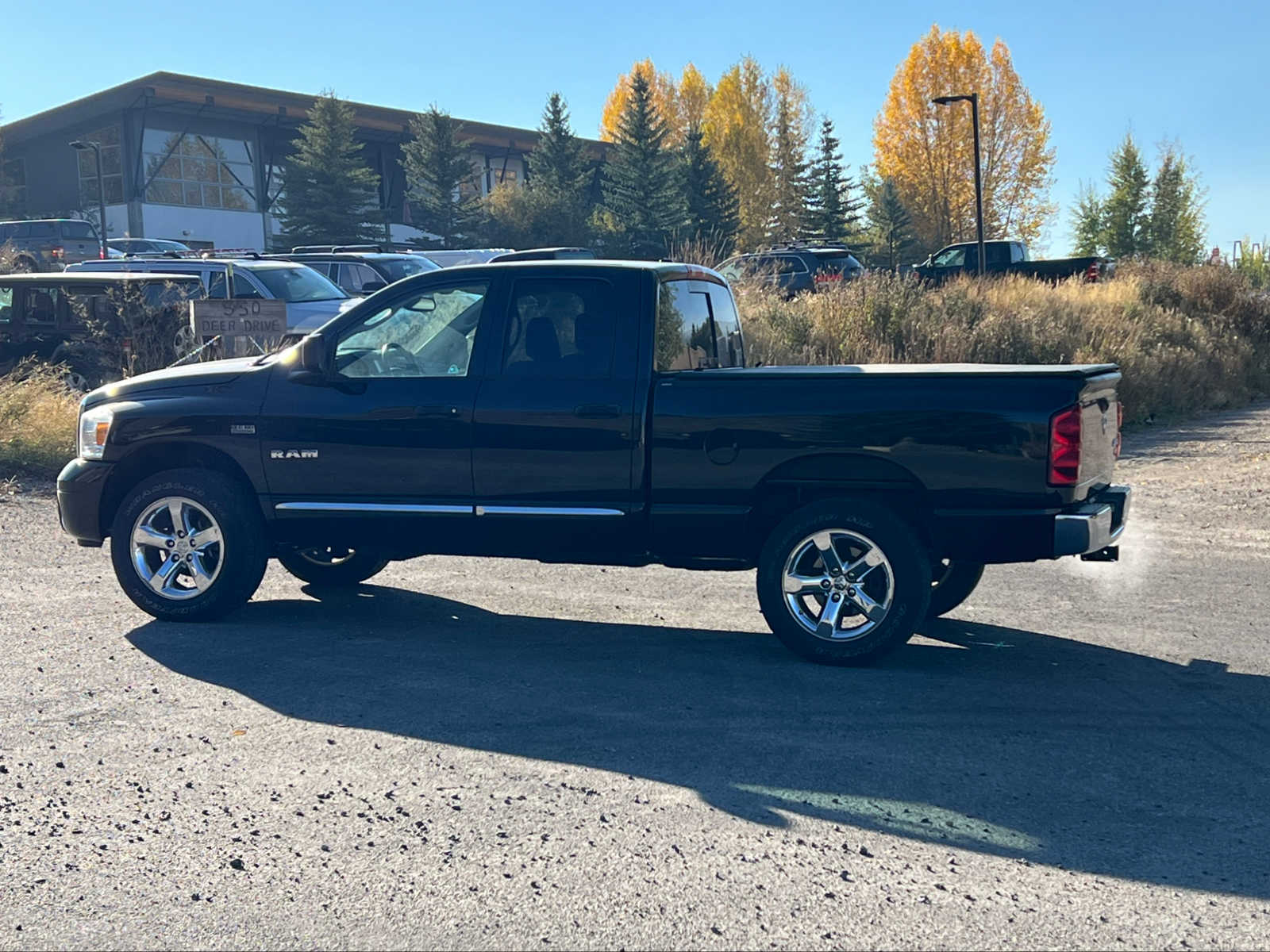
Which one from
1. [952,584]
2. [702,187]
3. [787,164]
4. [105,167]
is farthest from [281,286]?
[787,164]

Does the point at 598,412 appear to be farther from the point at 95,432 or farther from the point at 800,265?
the point at 800,265

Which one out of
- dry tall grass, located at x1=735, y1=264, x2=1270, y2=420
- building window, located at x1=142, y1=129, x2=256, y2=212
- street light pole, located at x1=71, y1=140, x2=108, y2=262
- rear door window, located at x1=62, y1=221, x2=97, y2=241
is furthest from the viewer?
building window, located at x1=142, y1=129, x2=256, y2=212

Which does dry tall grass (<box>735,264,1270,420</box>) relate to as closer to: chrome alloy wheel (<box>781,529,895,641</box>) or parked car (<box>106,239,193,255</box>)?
chrome alloy wheel (<box>781,529,895,641</box>)

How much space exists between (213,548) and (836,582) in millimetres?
3397

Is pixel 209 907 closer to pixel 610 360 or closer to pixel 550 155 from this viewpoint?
pixel 610 360

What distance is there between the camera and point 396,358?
23.5ft

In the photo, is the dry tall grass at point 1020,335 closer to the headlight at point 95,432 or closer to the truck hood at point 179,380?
the truck hood at point 179,380

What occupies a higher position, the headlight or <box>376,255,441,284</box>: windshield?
<box>376,255,441,284</box>: windshield

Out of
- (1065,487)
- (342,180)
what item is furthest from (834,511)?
(342,180)

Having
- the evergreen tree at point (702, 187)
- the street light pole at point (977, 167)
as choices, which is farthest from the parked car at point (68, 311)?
the evergreen tree at point (702, 187)

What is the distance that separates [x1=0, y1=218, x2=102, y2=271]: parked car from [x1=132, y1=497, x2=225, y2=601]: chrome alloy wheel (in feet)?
120

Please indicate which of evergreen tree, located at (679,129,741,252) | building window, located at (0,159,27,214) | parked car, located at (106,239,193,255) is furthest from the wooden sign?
building window, located at (0,159,27,214)

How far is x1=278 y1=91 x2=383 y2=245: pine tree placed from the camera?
5491cm

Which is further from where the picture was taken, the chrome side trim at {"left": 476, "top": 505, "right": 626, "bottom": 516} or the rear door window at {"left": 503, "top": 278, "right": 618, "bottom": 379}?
the rear door window at {"left": 503, "top": 278, "right": 618, "bottom": 379}
